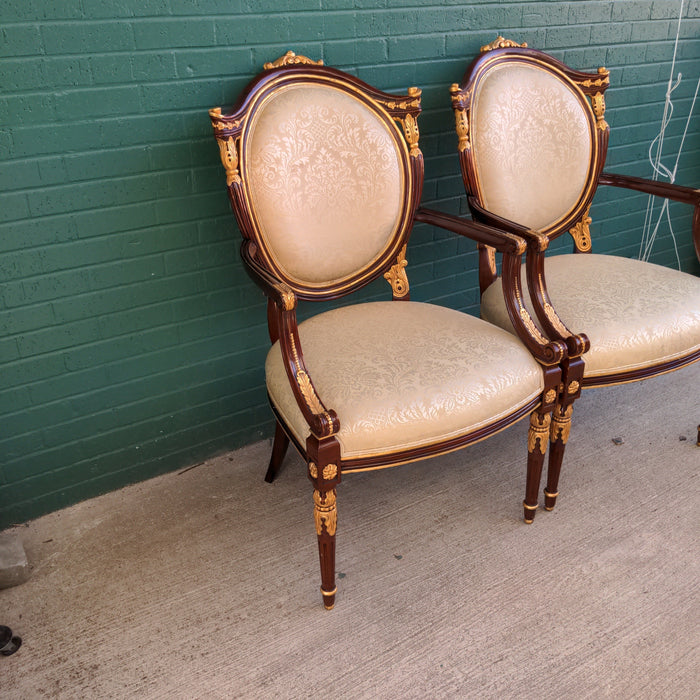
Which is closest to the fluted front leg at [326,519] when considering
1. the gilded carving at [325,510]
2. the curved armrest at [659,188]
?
the gilded carving at [325,510]

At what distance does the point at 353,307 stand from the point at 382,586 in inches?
26.3

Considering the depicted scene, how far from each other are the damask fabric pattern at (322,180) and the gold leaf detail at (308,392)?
34 cm

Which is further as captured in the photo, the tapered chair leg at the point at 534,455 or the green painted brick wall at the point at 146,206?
the tapered chair leg at the point at 534,455

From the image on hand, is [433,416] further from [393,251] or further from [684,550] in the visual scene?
[684,550]

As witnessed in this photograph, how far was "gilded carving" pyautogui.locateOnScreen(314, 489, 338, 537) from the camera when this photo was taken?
1.46m

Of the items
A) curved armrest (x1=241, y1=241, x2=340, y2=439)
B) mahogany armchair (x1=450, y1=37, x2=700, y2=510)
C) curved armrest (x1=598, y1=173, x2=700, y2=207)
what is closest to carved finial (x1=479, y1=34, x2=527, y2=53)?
mahogany armchair (x1=450, y1=37, x2=700, y2=510)

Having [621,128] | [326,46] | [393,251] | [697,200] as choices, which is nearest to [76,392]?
[393,251]

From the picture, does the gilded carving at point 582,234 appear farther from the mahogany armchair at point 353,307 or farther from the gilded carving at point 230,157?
the gilded carving at point 230,157

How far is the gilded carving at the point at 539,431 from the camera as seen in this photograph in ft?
5.50

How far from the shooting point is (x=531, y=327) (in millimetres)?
1650

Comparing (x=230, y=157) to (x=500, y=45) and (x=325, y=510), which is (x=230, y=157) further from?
(x=500, y=45)

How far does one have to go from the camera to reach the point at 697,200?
1.94 m

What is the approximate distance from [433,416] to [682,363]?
0.73m

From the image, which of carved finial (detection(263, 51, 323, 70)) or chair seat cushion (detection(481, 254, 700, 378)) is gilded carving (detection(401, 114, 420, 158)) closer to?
carved finial (detection(263, 51, 323, 70))
